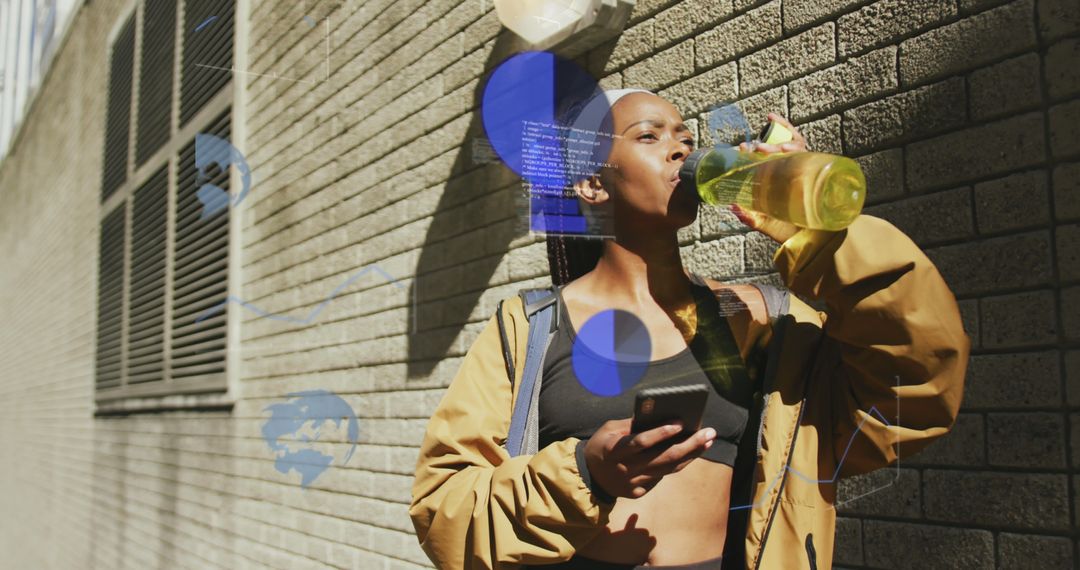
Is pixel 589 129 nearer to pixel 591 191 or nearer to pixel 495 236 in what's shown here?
pixel 591 191

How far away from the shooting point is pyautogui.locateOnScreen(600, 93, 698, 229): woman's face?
1.20 m

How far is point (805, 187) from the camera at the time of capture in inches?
38.3

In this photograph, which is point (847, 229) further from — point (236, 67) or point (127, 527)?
point (127, 527)

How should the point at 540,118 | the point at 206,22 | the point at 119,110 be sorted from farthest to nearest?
the point at 119,110, the point at 206,22, the point at 540,118

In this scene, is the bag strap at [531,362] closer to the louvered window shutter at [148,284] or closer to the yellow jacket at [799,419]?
the yellow jacket at [799,419]

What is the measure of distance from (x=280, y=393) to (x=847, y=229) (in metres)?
3.85

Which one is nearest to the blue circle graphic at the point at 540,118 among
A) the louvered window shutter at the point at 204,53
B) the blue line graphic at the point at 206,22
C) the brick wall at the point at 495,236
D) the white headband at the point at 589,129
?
the white headband at the point at 589,129

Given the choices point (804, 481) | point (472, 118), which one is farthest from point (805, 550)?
point (472, 118)

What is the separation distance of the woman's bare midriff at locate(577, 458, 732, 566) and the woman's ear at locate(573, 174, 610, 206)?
437 millimetres

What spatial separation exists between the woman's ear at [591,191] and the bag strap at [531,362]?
190 mm

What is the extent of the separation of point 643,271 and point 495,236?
179cm

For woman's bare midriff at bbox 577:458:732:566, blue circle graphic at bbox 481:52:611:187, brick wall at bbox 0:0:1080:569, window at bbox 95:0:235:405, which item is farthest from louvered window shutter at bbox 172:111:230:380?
woman's bare midriff at bbox 577:458:732:566

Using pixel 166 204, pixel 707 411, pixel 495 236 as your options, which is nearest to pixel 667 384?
pixel 707 411

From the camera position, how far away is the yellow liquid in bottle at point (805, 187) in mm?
971
